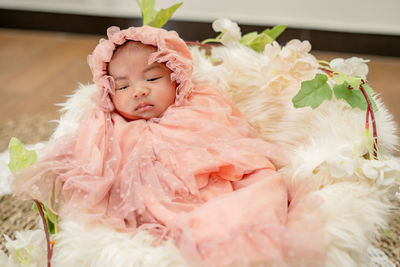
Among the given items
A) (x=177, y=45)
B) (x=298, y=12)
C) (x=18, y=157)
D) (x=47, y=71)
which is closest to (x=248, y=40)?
(x=177, y=45)

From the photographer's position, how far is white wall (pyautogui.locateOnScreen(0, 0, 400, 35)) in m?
2.37

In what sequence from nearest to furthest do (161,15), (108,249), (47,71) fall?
(108,249) < (161,15) < (47,71)

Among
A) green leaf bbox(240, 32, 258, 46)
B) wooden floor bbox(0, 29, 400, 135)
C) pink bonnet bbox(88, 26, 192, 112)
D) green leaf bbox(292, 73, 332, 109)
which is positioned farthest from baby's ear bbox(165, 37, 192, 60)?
wooden floor bbox(0, 29, 400, 135)

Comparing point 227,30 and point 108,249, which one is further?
point 227,30

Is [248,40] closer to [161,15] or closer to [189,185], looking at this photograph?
[161,15]

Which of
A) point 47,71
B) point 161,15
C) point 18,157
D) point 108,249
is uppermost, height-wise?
point 161,15

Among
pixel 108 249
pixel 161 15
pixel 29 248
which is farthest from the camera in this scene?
pixel 161 15

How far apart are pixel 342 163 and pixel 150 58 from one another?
1.68 ft

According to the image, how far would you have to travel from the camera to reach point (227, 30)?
1271 mm

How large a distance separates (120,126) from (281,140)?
0.42m

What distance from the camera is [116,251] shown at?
0.82 m

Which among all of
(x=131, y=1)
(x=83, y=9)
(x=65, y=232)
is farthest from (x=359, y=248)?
(x=83, y=9)

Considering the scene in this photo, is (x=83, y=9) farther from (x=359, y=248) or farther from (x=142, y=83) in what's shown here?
(x=359, y=248)

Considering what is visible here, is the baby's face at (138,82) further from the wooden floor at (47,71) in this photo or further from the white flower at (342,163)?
the wooden floor at (47,71)
